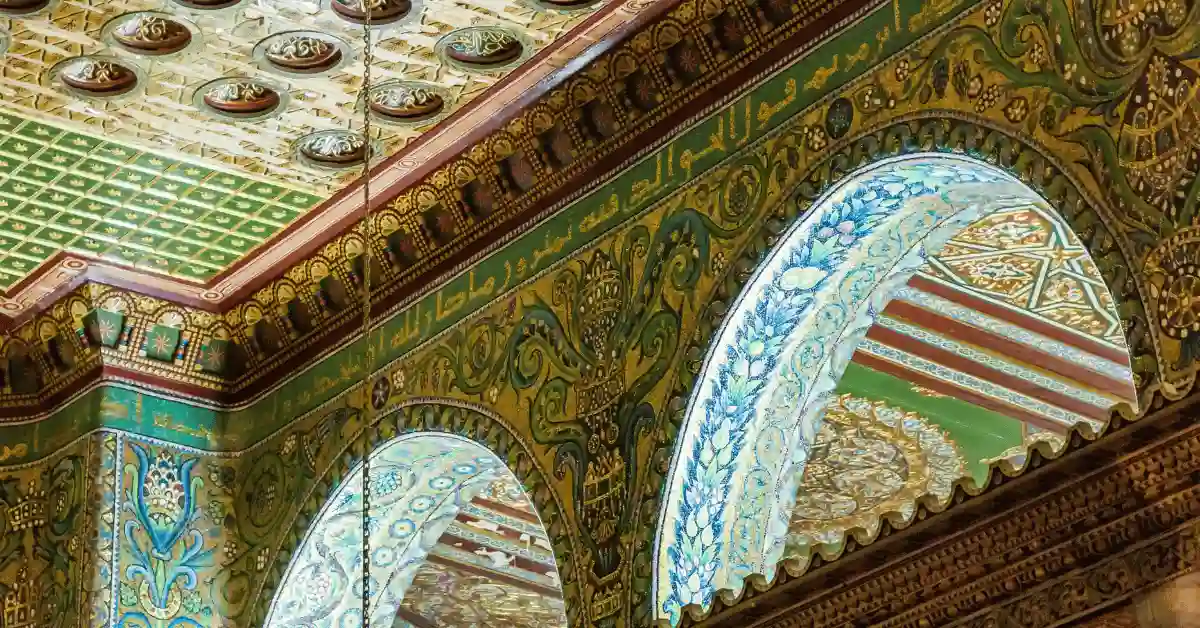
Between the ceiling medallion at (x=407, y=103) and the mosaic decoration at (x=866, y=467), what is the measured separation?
291 centimetres

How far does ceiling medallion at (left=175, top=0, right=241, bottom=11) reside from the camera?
6.10m

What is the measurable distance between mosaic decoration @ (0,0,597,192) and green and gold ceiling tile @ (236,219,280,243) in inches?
14.8

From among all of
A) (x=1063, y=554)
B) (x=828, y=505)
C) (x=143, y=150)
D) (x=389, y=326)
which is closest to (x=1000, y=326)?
(x=828, y=505)

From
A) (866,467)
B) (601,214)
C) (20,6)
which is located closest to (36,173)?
(20,6)

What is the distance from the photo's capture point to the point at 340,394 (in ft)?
24.9

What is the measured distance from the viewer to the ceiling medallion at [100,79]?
6504 millimetres

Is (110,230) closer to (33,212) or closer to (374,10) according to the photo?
(33,212)

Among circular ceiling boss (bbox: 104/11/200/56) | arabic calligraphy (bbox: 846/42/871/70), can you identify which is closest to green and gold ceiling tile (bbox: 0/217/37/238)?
circular ceiling boss (bbox: 104/11/200/56)

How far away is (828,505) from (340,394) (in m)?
→ 2.71

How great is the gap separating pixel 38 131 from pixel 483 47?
1562 mm

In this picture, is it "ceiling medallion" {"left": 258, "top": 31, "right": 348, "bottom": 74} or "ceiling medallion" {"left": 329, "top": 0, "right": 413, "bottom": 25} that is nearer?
"ceiling medallion" {"left": 329, "top": 0, "right": 413, "bottom": 25}

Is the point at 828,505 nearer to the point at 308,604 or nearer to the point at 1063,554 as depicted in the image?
Result: the point at 308,604

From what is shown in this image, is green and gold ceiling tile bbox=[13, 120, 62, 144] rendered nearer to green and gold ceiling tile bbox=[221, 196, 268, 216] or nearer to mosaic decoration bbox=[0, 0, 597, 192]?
mosaic decoration bbox=[0, 0, 597, 192]

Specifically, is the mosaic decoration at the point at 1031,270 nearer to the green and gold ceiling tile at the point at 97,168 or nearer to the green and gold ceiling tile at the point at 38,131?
the green and gold ceiling tile at the point at 97,168
